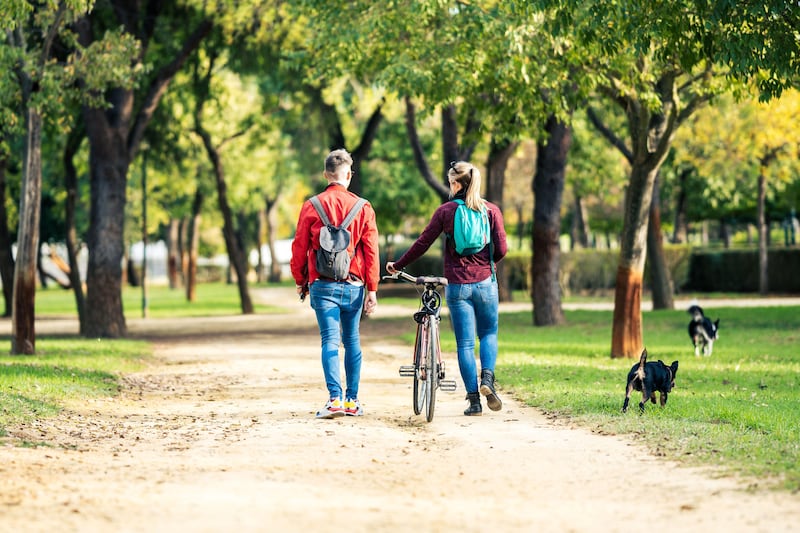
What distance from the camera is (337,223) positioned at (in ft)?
31.2

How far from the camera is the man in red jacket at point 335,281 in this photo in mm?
9508

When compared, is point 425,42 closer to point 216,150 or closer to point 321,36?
point 321,36

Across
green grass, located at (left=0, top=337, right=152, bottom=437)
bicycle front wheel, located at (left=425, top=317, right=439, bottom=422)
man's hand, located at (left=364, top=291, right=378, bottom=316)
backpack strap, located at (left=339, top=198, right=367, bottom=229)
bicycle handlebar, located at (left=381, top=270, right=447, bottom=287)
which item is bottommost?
green grass, located at (left=0, top=337, right=152, bottom=437)

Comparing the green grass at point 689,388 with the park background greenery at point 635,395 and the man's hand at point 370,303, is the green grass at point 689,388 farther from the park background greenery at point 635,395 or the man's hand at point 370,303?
the man's hand at point 370,303

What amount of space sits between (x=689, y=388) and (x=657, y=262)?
15969 millimetres

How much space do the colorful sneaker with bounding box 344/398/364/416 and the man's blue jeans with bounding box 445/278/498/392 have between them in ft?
2.95

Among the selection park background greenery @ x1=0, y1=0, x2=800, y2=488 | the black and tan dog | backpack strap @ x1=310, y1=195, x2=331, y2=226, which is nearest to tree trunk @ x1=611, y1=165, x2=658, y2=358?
park background greenery @ x1=0, y1=0, x2=800, y2=488

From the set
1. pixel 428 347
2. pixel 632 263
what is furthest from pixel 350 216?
pixel 632 263

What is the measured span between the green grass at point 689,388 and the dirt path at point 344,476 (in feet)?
1.09

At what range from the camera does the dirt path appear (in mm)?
5801

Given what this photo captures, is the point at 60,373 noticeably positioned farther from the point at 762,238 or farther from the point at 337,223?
the point at 762,238

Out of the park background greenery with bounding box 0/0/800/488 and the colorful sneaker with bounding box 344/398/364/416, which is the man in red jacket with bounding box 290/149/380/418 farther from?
the park background greenery with bounding box 0/0/800/488

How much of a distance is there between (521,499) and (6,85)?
12.3 metres

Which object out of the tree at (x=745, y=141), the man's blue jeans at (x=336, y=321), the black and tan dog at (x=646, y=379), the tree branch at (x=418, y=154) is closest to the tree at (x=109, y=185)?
the tree branch at (x=418, y=154)
